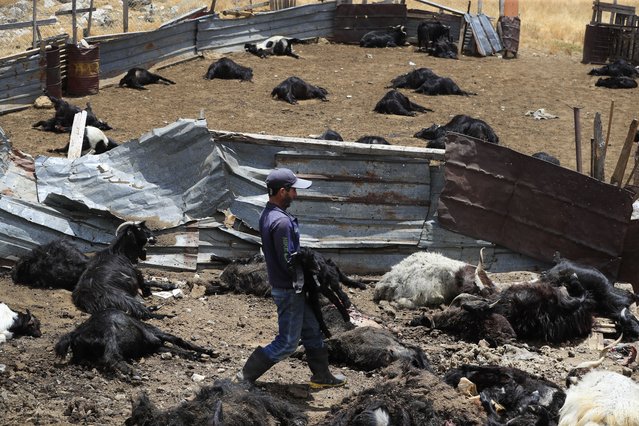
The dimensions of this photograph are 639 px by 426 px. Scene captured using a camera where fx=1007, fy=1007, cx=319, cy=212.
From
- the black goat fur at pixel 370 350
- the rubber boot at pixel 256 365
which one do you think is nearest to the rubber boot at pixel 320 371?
the rubber boot at pixel 256 365

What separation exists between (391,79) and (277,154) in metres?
12.4

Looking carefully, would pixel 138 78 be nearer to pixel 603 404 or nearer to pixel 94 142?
pixel 94 142

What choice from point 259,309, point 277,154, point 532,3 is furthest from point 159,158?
point 532,3

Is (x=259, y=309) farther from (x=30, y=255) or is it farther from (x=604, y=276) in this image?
(x=604, y=276)

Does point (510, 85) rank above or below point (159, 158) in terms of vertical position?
below

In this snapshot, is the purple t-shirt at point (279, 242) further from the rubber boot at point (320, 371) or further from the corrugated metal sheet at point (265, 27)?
the corrugated metal sheet at point (265, 27)

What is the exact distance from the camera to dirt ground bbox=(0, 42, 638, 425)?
8.15 metres

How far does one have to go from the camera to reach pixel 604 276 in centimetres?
1095

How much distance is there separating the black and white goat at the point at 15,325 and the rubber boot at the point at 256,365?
2.38 metres

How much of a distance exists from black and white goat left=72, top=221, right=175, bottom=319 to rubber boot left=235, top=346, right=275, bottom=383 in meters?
2.31

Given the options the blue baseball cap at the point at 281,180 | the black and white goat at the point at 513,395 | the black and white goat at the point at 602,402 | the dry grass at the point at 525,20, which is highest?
the blue baseball cap at the point at 281,180

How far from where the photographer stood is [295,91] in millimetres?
21203

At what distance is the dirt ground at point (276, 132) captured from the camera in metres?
8.15

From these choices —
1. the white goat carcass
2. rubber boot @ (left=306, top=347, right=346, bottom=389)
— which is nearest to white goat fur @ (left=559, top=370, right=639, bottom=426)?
rubber boot @ (left=306, top=347, right=346, bottom=389)
